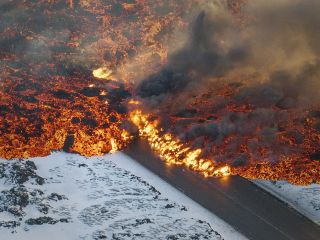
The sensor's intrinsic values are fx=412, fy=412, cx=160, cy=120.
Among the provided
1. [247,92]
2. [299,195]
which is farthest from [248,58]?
[299,195]

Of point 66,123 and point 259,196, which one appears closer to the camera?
point 259,196

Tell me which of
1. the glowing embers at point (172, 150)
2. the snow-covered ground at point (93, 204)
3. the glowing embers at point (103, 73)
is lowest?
the snow-covered ground at point (93, 204)

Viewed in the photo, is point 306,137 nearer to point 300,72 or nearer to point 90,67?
point 300,72

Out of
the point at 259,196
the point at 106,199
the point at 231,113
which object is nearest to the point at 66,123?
the point at 106,199

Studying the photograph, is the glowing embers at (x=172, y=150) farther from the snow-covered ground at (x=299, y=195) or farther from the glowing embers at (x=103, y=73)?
the glowing embers at (x=103, y=73)

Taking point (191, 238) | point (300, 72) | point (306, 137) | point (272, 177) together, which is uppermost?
point (300, 72)

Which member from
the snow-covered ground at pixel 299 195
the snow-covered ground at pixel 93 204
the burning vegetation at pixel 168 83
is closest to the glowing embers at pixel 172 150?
the burning vegetation at pixel 168 83
